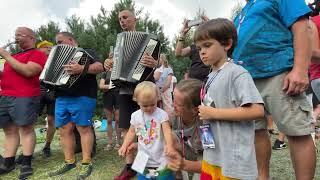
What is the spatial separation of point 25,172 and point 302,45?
11.9ft

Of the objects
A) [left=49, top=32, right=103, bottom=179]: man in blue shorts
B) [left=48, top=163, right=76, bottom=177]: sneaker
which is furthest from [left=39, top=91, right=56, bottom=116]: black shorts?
[left=48, top=163, right=76, bottom=177]: sneaker

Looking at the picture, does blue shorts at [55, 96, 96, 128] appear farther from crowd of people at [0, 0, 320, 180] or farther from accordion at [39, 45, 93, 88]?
crowd of people at [0, 0, 320, 180]

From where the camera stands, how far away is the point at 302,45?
96.0 inches

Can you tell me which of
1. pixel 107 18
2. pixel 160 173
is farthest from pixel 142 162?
pixel 107 18

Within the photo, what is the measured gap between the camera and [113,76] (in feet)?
13.3

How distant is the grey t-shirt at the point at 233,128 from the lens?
2092mm

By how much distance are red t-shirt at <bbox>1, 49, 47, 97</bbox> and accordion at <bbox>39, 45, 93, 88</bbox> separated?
0.44m

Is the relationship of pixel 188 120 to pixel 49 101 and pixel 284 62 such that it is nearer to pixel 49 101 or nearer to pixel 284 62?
pixel 284 62

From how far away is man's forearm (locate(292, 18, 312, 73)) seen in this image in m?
2.40

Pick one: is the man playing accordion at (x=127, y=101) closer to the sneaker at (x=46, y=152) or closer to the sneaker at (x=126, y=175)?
the sneaker at (x=126, y=175)

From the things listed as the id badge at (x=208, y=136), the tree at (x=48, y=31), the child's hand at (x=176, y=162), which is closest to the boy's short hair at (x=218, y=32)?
the id badge at (x=208, y=136)

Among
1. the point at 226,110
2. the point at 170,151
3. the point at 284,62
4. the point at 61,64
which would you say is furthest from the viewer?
the point at 61,64

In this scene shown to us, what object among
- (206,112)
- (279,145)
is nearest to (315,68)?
(279,145)

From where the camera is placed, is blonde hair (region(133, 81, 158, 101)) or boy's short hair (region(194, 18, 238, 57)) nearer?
boy's short hair (region(194, 18, 238, 57))
